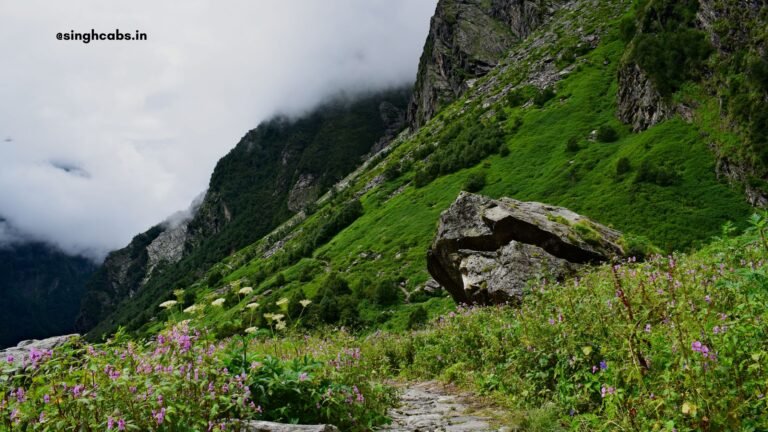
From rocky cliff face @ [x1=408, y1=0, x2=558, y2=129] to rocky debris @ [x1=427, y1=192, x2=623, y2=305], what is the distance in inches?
5361

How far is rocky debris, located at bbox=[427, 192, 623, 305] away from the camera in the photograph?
21.8m

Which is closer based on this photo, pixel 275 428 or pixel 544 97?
pixel 275 428

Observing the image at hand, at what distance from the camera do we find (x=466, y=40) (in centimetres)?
16775

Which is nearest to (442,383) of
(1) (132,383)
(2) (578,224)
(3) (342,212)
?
(1) (132,383)

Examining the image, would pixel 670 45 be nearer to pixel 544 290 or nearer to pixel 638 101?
pixel 638 101

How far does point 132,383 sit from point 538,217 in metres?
22.8

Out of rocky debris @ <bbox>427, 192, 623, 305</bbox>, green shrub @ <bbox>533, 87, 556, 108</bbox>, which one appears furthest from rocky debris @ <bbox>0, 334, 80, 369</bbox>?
green shrub @ <bbox>533, 87, 556, 108</bbox>

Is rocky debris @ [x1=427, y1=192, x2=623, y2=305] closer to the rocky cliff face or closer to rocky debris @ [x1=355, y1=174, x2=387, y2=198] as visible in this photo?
rocky debris @ [x1=355, y1=174, x2=387, y2=198]

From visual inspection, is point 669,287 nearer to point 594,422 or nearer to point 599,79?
point 594,422

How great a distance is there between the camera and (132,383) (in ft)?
14.7

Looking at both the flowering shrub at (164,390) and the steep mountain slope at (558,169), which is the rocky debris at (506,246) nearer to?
the steep mountain slope at (558,169)

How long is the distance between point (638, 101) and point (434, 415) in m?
62.0

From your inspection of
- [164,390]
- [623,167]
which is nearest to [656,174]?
[623,167]

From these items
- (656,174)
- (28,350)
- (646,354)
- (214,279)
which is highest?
(656,174)
